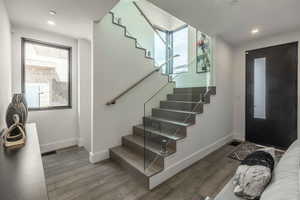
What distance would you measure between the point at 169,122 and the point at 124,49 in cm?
176

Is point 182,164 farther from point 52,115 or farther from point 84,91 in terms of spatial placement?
point 52,115

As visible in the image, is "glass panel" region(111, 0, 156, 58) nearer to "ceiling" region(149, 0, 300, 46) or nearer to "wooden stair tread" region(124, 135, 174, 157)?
"ceiling" region(149, 0, 300, 46)

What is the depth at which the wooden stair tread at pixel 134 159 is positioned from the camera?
2082mm

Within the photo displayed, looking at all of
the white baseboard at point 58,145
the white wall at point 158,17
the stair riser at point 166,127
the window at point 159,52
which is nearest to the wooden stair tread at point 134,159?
the stair riser at point 166,127

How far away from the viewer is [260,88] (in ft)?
11.4

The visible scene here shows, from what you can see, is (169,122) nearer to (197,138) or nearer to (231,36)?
(197,138)

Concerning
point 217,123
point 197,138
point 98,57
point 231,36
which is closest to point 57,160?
point 98,57

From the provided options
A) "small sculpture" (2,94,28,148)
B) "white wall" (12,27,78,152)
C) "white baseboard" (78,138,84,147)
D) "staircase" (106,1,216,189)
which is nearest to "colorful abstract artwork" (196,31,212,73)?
"staircase" (106,1,216,189)

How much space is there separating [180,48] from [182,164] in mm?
3686

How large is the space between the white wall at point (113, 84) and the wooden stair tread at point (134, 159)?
22cm

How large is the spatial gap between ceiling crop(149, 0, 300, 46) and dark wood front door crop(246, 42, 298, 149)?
0.56 meters

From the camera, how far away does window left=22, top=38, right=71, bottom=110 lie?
2838mm

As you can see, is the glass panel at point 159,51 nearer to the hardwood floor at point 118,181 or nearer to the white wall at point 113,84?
the white wall at point 113,84

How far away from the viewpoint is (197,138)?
8.85 feet
